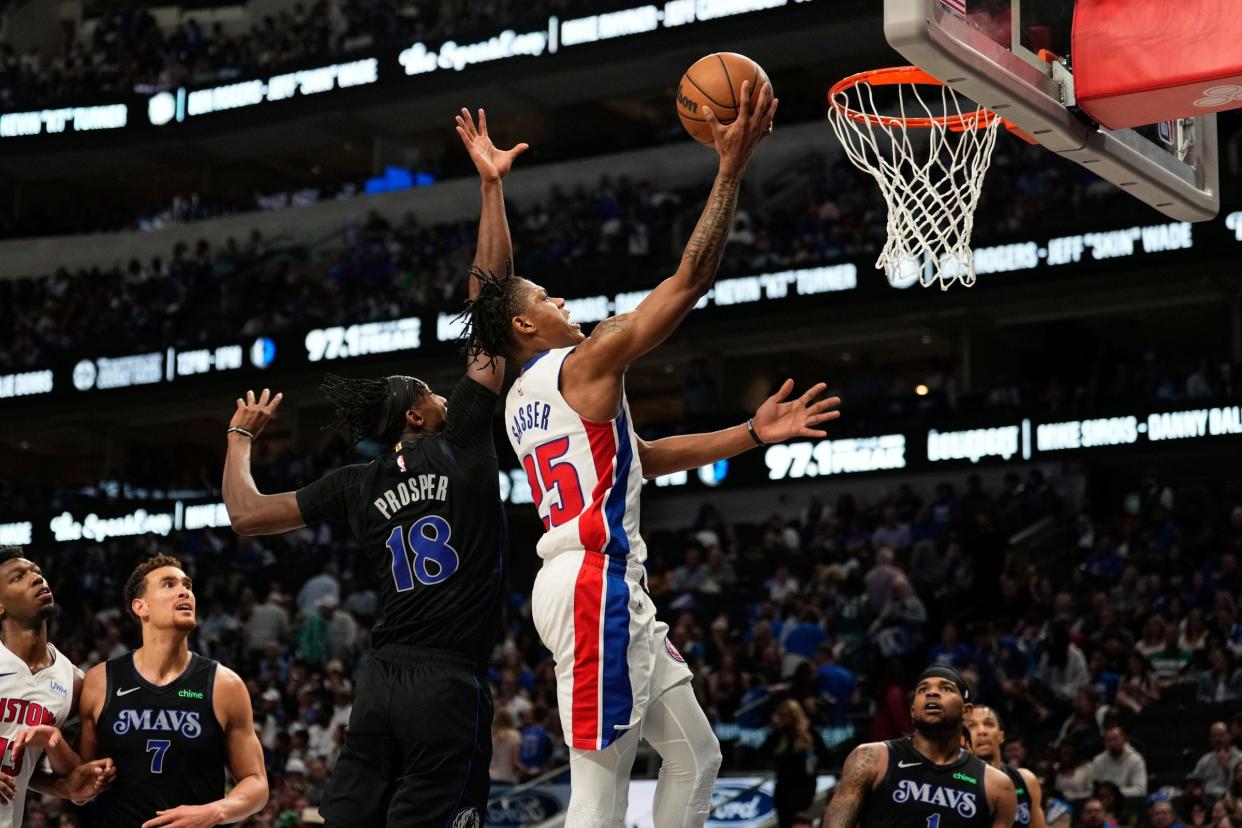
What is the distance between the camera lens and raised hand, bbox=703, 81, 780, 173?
4855 millimetres

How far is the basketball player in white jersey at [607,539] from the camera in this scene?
16.0 feet

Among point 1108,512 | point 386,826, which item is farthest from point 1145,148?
point 1108,512

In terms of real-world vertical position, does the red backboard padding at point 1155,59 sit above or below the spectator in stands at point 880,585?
above

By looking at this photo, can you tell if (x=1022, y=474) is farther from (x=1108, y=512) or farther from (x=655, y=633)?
(x=655, y=633)

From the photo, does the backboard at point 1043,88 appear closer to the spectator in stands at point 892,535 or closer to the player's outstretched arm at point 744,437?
the player's outstretched arm at point 744,437

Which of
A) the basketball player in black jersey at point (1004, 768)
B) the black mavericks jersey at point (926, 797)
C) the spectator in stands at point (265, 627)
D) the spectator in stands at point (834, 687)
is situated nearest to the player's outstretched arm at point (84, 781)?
the black mavericks jersey at point (926, 797)

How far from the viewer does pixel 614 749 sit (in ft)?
16.2

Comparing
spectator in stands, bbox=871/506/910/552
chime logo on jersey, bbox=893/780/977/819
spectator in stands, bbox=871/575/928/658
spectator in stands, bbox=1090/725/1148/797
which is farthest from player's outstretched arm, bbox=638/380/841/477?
spectator in stands, bbox=871/506/910/552

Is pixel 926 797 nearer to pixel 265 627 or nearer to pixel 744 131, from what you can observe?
pixel 744 131

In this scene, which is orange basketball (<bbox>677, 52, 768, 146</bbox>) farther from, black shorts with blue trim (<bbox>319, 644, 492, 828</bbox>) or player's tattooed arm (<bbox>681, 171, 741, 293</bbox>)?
black shorts with blue trim (<bbox>319, 644, 492, 828</bbox>)

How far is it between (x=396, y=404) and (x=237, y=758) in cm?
148

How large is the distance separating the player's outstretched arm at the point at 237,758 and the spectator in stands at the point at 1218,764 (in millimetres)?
8063

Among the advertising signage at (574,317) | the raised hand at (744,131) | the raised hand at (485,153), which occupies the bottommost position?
the raised hand at (744,131)

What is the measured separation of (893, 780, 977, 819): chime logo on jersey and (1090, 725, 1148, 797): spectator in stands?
6.16 metres
